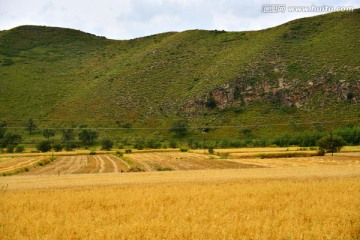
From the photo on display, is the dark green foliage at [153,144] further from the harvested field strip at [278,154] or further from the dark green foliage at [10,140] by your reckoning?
the dark green foliage at [10,140]

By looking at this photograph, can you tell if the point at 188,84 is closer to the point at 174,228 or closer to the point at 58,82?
the point at 58,82

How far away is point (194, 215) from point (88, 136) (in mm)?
85285

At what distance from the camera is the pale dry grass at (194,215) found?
1066 cm

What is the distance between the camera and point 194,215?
1368cm

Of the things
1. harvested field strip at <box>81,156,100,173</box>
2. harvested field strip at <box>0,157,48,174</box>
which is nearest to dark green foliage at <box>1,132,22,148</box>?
harvested field strip at <box>0,157,48,174</box>

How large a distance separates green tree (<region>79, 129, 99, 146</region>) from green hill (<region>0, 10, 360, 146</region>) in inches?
155

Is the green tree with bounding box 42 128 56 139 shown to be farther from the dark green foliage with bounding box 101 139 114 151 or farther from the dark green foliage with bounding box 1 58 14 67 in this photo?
the dark green foliage with bounding box 1 58 14 67

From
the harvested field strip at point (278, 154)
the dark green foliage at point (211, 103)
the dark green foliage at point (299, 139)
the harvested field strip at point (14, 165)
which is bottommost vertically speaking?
the harvested field strip at point (278, 154)

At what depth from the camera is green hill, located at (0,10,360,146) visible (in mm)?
97062

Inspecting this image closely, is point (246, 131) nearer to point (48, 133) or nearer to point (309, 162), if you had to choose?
point (309, 162)

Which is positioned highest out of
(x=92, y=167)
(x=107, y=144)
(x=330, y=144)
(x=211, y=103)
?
(x=211, y=103)

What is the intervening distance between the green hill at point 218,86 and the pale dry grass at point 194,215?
74.3 m

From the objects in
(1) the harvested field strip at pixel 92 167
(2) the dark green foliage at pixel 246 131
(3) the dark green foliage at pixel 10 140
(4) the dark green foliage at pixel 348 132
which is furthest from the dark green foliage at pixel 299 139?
(3) the dark green foliage at pixel 10 140

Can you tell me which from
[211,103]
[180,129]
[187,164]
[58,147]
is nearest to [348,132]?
[211,103]
